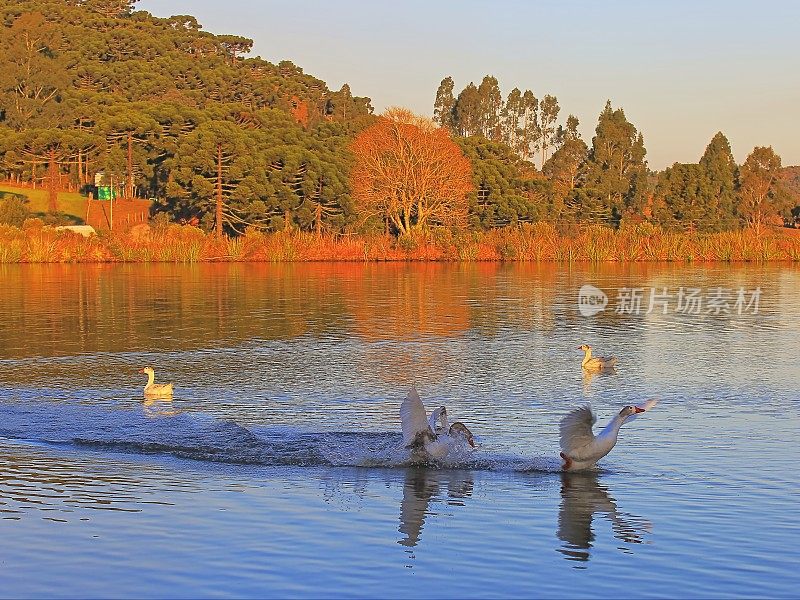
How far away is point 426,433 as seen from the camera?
1303 cm

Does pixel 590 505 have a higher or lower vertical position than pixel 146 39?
lower

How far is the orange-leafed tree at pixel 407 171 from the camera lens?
73.4m

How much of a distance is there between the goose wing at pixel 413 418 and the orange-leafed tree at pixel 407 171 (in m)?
60.7

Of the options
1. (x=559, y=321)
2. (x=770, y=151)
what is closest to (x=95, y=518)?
(x=559, y=321)

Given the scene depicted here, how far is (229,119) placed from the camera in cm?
8481

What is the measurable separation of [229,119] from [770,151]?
46.9m

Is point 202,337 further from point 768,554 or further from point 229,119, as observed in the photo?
point 229,119

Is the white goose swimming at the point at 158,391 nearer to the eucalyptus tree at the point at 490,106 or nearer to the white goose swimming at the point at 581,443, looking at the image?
the white goose swimming at the point at 581,443

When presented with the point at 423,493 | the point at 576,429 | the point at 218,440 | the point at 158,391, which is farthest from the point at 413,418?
the point at 158,391

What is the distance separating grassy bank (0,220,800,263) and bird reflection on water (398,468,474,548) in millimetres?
53985

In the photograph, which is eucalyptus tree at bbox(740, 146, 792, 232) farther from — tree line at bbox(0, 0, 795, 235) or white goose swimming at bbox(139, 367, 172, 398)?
white goose swimming at bbox(139, 367, 172, 398)

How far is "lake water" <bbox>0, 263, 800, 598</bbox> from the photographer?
30.0 feet

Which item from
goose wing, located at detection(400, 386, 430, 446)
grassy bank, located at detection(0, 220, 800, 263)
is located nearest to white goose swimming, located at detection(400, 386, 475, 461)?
goose wing, located at detection(400, 386, 430, 446)

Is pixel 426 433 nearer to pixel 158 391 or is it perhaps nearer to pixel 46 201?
pixel 158 391
